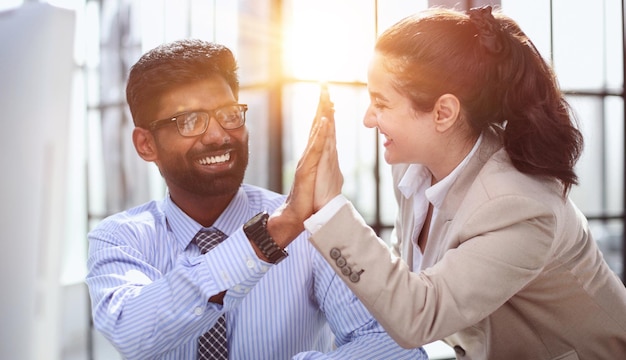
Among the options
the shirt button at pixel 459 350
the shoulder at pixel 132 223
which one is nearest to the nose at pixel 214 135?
the shoulder at pixel 132 223

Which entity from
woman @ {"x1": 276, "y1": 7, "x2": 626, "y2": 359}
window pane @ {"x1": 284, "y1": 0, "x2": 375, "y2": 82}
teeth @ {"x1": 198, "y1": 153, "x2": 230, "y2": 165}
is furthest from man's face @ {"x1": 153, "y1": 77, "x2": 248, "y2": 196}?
window pane @ {"x1": 284, "y1": 0, "x2": 375, "y2": 82}

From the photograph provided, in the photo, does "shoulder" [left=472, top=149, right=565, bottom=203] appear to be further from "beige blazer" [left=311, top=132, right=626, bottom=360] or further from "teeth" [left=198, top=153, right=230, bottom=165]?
"teeth" [left=198, top=153, right=230, bottom=165]

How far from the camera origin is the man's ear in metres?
1.76

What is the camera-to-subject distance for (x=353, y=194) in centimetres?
361

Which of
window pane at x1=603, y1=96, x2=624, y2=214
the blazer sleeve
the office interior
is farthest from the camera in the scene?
window pane at x1=603, y1=96, x2=624, y2=214

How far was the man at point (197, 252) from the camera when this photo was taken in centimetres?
134

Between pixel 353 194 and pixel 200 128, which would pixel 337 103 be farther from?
pixel 200 128

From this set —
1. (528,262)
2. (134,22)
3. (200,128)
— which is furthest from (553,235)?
(134,22)

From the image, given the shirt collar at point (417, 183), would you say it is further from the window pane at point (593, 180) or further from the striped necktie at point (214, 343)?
the window pane at point (593, 180)

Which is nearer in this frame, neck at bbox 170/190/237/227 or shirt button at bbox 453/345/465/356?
shirt button at bbox 453/345/465/356

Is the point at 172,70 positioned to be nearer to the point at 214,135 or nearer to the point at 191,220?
the point at 214,135

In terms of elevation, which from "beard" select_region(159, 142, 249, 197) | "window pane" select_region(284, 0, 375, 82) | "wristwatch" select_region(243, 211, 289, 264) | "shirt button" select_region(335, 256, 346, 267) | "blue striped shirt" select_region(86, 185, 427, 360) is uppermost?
"window pane" select_region(284, 0, 375, 82)

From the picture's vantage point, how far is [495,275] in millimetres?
1235

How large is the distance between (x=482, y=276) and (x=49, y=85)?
2323mm
